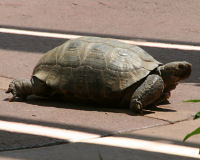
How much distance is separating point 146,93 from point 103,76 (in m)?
0.52

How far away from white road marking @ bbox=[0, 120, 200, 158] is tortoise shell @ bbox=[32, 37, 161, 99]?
1063 millimetres

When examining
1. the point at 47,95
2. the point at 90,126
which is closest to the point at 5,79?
the point at 47,95

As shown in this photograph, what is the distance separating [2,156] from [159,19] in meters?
7.79

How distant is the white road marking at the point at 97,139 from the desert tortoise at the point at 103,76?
108 cm

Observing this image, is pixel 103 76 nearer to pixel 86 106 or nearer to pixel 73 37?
pixel 86 106

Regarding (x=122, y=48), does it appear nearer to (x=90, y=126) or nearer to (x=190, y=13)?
(x=90, y=126)

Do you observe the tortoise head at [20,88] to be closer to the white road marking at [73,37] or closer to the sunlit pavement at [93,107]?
the sunlit pavement at [93,107]

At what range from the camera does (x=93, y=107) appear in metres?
7.23

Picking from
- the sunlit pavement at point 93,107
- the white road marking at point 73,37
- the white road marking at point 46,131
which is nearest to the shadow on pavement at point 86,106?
the sunlit pavement at point 93,107

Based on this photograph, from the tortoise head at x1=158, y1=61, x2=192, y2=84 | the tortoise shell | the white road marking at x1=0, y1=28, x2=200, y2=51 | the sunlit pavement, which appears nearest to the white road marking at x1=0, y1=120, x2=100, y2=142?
the sunlit pavement

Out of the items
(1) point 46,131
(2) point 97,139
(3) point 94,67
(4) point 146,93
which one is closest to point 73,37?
(3) point 94,67

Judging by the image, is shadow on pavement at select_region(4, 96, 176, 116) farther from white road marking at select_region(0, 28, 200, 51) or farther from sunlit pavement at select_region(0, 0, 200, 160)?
white road marking at select_region(0, 28, 200, 51)

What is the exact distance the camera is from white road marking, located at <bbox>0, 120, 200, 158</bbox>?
5.44 meters

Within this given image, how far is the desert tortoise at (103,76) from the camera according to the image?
694 cm
